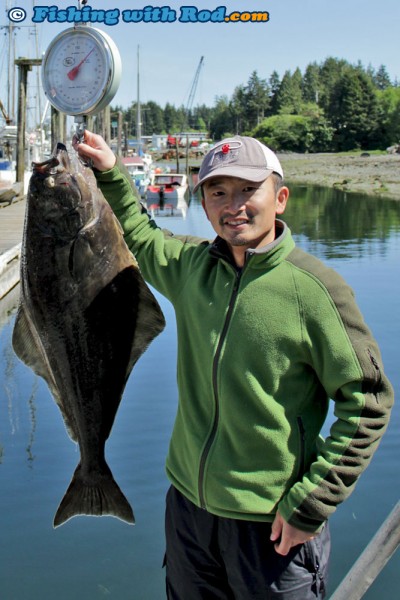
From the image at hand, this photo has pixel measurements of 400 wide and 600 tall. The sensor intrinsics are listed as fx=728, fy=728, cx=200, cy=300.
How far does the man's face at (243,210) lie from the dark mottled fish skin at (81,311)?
0.40 metres

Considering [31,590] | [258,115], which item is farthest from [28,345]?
[258,115]

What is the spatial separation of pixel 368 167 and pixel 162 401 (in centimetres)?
6124

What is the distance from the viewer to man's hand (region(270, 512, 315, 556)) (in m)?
2.42

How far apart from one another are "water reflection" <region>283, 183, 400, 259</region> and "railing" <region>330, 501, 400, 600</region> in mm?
16668

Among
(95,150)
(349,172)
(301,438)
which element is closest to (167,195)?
(349,172)

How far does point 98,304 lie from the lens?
271 centimetres

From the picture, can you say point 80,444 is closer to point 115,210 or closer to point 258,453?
point 258,453

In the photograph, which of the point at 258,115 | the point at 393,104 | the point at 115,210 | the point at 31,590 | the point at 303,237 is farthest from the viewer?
the point at 258,115

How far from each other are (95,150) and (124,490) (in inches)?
144

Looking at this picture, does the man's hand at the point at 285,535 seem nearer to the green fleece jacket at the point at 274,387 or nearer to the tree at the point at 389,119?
the green fleece jacket at the point at 274,387

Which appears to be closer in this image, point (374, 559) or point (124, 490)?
point (374, 559)

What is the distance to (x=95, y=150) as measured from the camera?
2.76 metres

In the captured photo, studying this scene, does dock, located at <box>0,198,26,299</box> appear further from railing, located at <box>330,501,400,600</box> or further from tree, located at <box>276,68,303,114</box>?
tree, located at <box>276,68,303,114</box>

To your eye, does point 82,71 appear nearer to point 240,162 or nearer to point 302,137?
point 240,162
